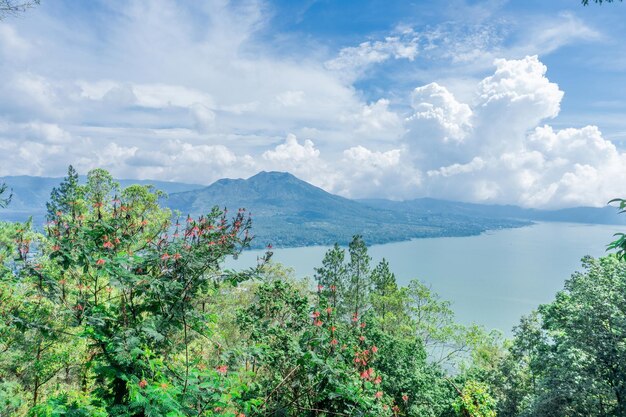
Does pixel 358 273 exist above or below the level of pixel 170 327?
below

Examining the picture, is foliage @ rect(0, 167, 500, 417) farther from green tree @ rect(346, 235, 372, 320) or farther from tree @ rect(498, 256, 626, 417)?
green tree @ rect(346, 235, 372, 320)

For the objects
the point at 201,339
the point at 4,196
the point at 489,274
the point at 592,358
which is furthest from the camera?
the point at 489,274

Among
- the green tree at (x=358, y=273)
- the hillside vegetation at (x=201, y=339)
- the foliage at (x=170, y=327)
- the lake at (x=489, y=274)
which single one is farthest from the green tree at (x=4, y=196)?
the lake at (x=489, y=274)

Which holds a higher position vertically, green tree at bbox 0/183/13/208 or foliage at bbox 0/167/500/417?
green tree at bbox 0/183/13/208

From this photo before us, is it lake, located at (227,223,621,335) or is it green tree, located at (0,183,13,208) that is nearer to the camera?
green tree, located at (0,183,13,208)

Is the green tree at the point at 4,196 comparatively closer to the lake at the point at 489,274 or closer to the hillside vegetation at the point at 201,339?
the hillside vegetation at the point at 201,339

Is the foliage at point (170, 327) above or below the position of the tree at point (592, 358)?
above

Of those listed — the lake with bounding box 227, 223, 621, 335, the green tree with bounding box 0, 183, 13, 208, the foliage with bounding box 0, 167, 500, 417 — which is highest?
the green tree with bounding box 0, 183, 13, 208

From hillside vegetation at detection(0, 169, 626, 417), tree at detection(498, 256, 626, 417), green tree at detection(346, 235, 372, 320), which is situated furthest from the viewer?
green tree at detection(346, 235, 372, 320)

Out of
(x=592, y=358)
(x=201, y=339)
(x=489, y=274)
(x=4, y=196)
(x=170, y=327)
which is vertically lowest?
(x=489, y=274)

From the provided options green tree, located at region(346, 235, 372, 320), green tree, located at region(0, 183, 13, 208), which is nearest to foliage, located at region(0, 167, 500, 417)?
green tree, located at region(0, 183, 13, 208)

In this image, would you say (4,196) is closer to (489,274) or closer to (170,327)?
(170,327)

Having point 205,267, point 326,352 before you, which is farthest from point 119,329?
point 326,352

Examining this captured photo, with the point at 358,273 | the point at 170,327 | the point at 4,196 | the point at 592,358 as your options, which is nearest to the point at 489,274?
the point at 358,273
